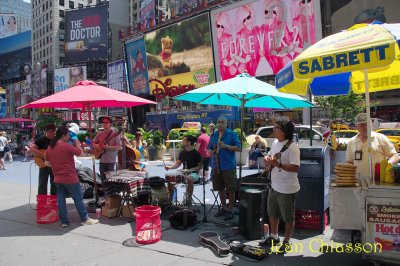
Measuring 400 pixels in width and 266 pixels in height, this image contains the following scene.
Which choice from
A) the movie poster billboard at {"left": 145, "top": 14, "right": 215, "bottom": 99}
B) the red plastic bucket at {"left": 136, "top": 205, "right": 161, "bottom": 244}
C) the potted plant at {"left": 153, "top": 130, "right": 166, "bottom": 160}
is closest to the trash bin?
the potted plant at {"left": 153, "top": 130, "right": 166, "bottom": 160}

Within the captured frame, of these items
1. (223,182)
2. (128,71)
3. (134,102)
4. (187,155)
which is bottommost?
(223,182)

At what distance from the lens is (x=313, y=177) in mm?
5910

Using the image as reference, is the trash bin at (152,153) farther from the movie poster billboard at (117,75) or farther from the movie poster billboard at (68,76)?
the movie poster billboard at (68,76)

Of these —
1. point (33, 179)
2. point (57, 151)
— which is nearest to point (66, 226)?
point (57, 151)

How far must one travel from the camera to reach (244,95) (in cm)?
724

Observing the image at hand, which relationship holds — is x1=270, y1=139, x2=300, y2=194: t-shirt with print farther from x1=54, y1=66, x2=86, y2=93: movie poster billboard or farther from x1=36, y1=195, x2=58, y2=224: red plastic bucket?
x1=54, y1=66, x2=86, y2=93: movie poster billboard

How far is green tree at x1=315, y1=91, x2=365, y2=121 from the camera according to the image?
1033 inches

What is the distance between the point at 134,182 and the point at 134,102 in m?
2.03

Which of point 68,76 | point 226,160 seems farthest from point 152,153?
point 68,76

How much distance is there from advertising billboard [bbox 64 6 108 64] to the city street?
2585 inches

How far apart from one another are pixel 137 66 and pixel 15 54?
210 ft

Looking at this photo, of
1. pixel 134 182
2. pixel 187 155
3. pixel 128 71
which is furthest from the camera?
pixel 128 71

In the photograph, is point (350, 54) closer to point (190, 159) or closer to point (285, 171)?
point (285, 171)

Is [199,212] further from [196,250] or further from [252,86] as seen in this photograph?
[252,86]
